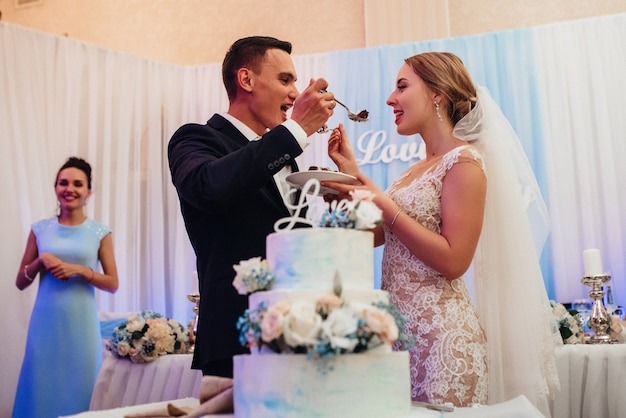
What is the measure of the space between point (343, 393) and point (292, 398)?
0.38 ft

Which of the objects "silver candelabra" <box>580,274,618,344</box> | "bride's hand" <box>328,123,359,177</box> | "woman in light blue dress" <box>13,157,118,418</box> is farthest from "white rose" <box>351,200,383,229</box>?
"woman in light blue dress" <box>13,157,118,418</box>

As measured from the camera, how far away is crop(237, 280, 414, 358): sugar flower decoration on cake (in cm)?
159

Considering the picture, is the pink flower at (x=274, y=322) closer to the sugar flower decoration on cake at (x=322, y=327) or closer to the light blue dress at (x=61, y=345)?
the sugar flower decoration on cake at (x=322, y=327)

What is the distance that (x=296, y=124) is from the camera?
221 cm

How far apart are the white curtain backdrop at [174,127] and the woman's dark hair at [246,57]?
4078 millimetres

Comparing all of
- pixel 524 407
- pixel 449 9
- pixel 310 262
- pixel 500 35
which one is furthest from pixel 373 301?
pixel 449 9

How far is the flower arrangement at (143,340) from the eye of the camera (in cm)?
429

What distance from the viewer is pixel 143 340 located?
4293 millimetres

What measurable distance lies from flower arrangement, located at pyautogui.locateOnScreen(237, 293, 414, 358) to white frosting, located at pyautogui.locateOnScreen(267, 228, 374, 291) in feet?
0.35

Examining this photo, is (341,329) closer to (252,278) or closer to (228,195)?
(252,278)

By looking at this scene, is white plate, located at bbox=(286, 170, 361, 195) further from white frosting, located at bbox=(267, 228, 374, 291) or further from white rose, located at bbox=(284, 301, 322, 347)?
white rose, located at bbox=(284, 301, 322, 347)

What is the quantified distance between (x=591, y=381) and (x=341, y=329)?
2.57 metres

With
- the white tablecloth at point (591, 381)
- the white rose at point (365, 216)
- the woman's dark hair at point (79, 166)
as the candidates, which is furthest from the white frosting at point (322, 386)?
the woman's dark hair at point (79, 166)

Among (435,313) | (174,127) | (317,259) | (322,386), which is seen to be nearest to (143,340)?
(435,313)
